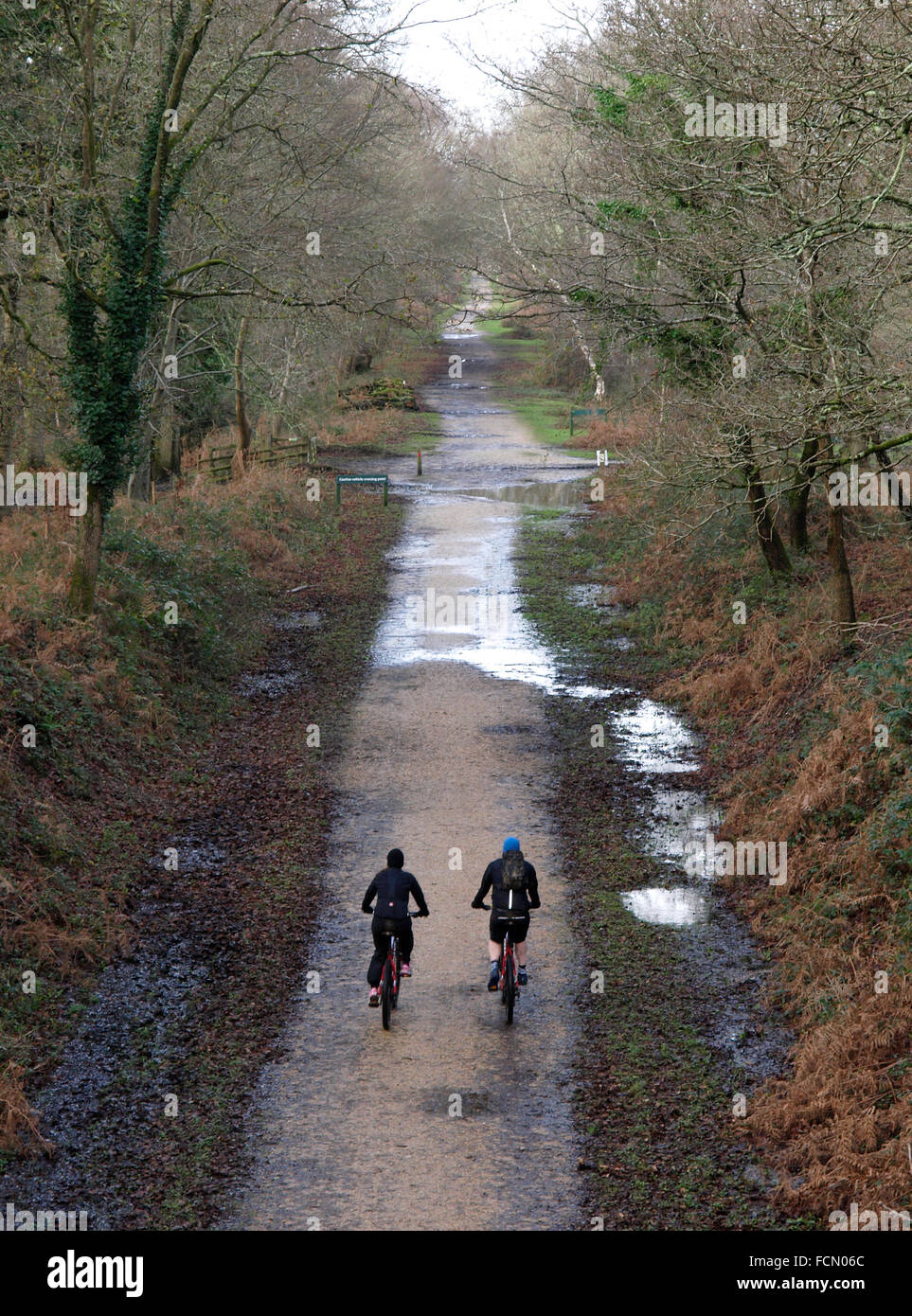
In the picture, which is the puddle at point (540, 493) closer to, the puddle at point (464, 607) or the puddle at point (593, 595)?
the puddle at point (464, 607)

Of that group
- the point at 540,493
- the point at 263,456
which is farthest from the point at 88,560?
the point at 540,493

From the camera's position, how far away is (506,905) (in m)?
10.8

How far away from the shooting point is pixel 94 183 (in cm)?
1750

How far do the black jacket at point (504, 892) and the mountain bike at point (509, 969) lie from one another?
0.26 feet

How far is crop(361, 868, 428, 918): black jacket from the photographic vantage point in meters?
10.8

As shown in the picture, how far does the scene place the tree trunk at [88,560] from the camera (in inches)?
725

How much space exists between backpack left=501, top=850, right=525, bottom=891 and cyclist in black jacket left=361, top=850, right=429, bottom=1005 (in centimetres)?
78

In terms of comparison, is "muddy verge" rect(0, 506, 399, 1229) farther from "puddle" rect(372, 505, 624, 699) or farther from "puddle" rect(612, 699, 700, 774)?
"puddle" rect(612, 699, 700, 774)

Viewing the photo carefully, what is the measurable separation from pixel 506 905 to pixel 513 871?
308 mm

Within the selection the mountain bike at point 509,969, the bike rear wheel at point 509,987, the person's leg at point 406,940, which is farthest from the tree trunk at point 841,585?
the person's leg at point 406,940

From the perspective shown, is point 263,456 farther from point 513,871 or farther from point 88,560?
point 513,871

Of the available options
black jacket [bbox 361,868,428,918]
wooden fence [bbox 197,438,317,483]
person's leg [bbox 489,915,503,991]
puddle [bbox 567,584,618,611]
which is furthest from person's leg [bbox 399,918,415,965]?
wooden fence [bbox 197,438,317,483]

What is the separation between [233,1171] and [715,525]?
19172 mm
